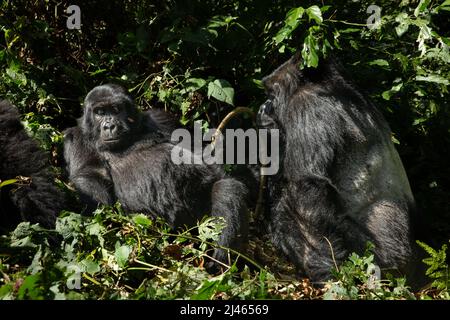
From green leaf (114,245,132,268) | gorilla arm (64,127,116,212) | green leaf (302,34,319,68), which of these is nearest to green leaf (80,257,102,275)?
green leaf (114,245,132,268)

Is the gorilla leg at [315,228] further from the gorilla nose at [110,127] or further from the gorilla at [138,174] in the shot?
the gorilla nose at [110,127]

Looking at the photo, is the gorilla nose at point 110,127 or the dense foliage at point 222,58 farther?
the dense foliage at point 222,58

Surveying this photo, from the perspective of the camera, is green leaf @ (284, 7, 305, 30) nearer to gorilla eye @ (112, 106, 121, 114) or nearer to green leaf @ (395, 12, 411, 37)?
green leaf @ (395, 12, 411, 37)

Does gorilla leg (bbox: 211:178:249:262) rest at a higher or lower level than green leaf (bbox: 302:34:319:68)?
lower

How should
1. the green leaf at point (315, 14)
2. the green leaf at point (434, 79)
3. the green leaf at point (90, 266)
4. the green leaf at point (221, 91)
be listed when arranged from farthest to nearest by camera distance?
1. the green leaf at point (434, 79)
2. the green leaf at point (221, 91)
3. the green leaf at point (315, 14)
4. the green leaf at point (90, 266)

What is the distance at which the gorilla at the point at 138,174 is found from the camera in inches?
169

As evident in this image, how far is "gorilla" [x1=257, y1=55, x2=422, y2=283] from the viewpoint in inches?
163

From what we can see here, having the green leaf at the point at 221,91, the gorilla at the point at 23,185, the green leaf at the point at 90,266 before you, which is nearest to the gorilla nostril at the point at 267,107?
the green leaf at the point at 221,91

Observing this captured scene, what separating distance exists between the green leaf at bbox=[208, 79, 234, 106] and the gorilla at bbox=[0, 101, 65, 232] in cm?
134

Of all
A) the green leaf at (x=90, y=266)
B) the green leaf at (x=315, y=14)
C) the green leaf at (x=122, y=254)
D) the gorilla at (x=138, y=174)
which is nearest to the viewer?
the green leaf at (x=90, y=266)

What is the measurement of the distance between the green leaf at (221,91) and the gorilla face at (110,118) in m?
0.56

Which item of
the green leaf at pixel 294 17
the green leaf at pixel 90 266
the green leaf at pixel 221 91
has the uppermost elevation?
the green leaf at pixel 294 17

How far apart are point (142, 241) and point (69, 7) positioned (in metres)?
2.45
